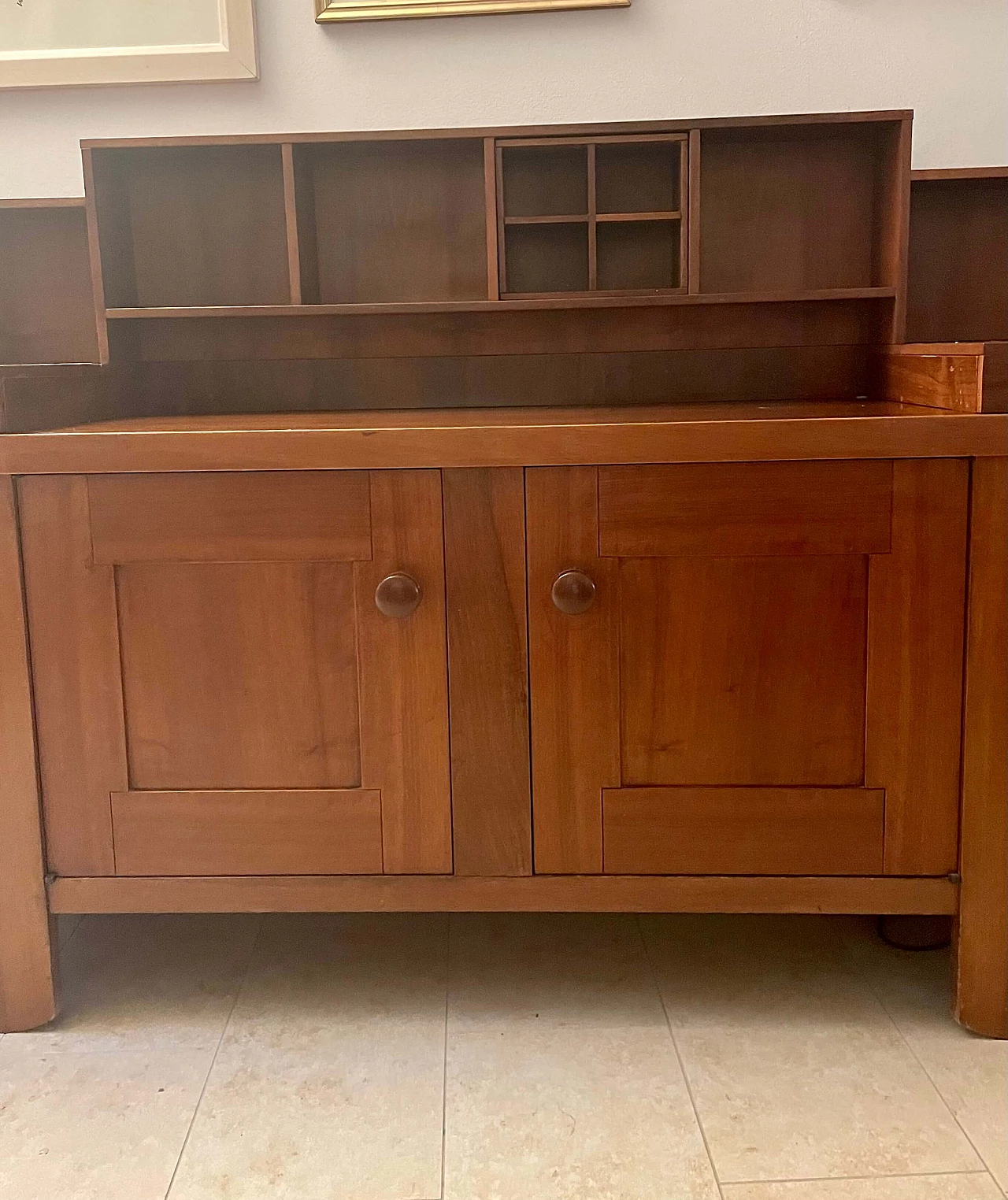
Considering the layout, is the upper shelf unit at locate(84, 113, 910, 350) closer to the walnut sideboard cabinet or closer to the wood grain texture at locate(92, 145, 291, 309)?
the wood grain texture at locate(92, 145, 291, 309)

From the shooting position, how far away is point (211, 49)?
1443 mm

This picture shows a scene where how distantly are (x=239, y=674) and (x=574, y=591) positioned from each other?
341 mm

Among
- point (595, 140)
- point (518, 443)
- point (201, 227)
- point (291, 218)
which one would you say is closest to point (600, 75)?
point (595, 140)

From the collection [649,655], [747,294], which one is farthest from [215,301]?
[649,655]

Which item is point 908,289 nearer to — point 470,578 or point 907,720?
point 907,720

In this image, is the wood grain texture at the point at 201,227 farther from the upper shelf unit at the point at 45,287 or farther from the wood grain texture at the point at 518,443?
the wood grain texture at the point at 518,443

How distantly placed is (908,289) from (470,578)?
0.77m

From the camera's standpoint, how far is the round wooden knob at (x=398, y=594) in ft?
3.43

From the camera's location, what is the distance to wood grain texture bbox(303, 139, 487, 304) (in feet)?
4.68

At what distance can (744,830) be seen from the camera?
3.55 feet

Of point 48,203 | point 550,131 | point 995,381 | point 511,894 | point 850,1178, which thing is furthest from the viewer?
point 48,203

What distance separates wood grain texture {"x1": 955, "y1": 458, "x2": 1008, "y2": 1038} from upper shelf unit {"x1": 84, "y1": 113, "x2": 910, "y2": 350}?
0.45m

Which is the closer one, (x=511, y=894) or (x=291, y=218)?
(x=511, y=894)

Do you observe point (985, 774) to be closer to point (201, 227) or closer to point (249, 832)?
point (249, 832)
